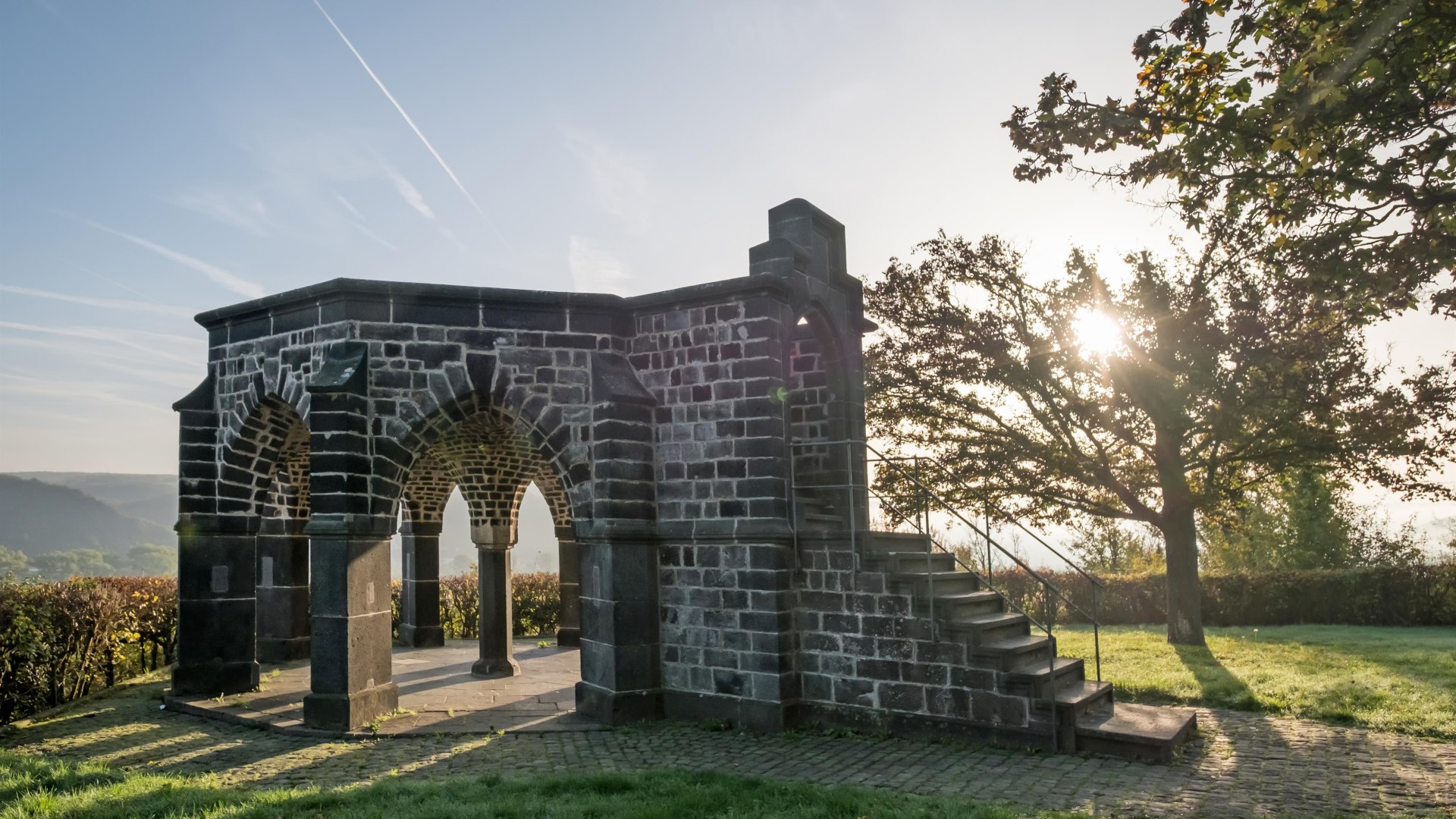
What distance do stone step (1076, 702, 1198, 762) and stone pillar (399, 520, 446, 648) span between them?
1102 cm

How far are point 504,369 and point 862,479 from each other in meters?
4.30

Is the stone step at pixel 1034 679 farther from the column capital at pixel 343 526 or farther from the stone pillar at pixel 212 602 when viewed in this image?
the stone pillar at pixel 212 602

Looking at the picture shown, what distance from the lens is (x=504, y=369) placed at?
1026cm

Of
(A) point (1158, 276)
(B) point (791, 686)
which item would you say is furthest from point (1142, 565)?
(B) point (791, 686)

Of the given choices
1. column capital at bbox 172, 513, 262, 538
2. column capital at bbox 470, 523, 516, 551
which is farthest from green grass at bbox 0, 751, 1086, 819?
column capital at bbox 470, 523, 516, 551

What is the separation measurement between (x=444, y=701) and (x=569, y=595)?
6.03m

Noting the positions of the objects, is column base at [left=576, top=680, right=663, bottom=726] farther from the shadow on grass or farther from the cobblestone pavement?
the shadow on grass

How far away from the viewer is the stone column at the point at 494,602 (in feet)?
42.5

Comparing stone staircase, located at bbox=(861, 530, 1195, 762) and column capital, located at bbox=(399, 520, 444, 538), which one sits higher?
column capital, located at bbox=(399, 520, 444, 538)

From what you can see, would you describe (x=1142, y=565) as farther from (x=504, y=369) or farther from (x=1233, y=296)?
(x=504, y=369)

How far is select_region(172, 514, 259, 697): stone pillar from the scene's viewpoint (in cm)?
1133

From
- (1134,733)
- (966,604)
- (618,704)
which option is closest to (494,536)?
(618,704)

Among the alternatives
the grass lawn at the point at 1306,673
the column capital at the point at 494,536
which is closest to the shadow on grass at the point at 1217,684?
the grass lawn at the point at 1306,673

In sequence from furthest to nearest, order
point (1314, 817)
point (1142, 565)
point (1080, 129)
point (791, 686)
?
point (1142, 565) < point (791, 686) < point (1080, 129) < point (1314, 817)
